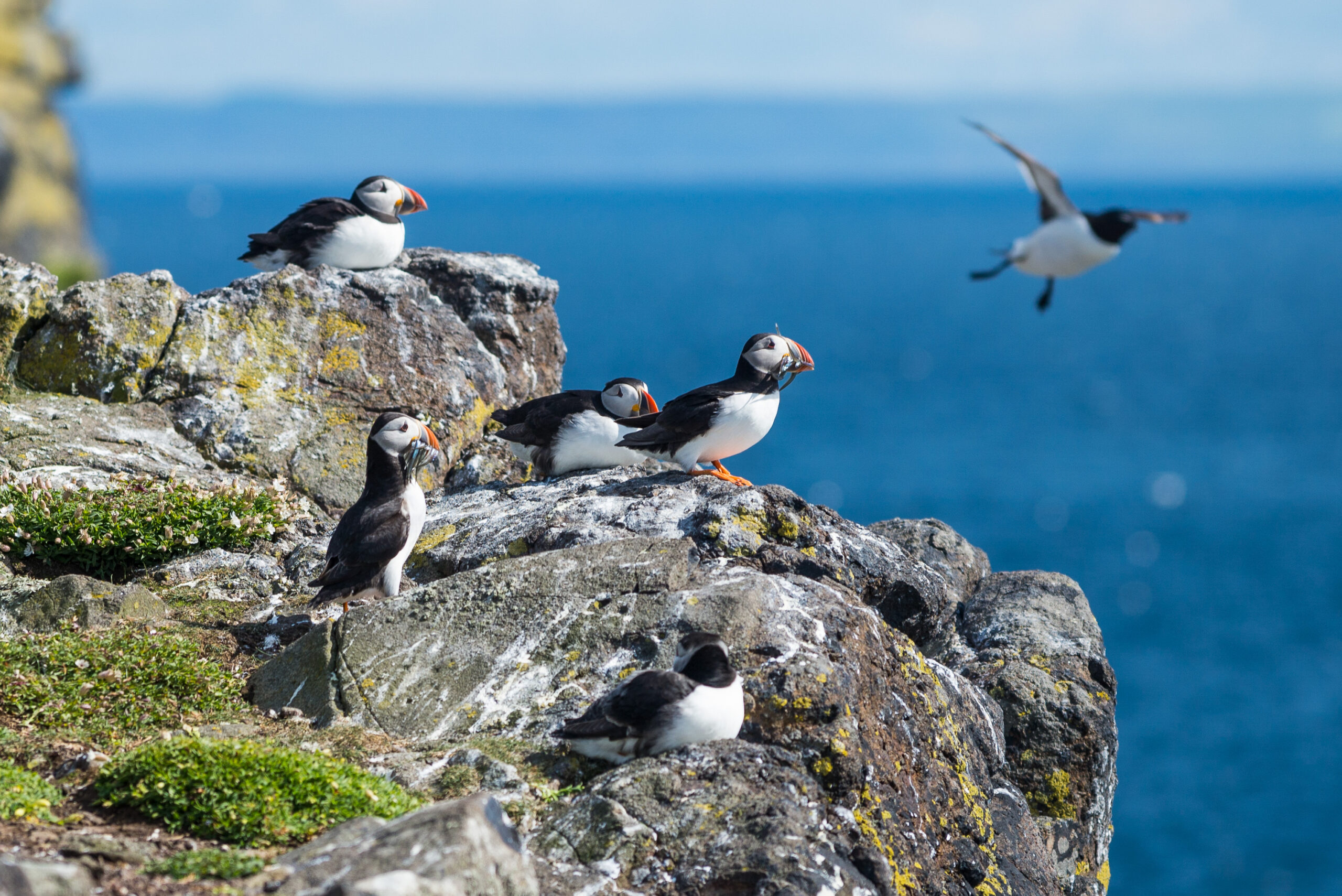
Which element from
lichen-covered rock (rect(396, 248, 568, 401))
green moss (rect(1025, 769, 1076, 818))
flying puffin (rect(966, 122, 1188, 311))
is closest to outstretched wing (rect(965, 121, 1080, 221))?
flying puffin (rect(966, 122, 1188, 311))

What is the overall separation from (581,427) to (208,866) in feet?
17.2

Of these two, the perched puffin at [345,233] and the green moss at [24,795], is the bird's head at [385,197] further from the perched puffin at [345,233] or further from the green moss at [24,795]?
the green moss at [24,795]

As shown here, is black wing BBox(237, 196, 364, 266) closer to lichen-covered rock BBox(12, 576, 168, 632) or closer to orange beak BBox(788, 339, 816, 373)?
lichen-covered rock BBox(12, 576, 168, 632)

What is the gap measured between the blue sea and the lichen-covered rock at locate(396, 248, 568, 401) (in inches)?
1033

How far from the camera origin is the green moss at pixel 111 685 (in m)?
7.24

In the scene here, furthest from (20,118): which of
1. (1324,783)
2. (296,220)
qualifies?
(1324,783)

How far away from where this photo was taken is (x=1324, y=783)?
3788 centimetres

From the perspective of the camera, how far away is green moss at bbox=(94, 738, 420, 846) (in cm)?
591

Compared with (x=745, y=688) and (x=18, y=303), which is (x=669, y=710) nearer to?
(x=745, y=688)

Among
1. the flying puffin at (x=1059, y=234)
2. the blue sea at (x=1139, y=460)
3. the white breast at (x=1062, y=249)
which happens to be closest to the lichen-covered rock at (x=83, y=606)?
the flying puffin at (x=1059, y=234)

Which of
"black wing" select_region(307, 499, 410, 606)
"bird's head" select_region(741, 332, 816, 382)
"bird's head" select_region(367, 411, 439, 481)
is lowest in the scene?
"black wing" select_region(307, 499, 410, 606)

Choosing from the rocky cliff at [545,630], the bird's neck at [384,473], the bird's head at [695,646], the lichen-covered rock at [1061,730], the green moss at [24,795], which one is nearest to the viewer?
Answer: the green moss at [24,795]

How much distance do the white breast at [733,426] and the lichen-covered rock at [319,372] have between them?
3.42 meters

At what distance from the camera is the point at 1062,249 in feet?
36.7
